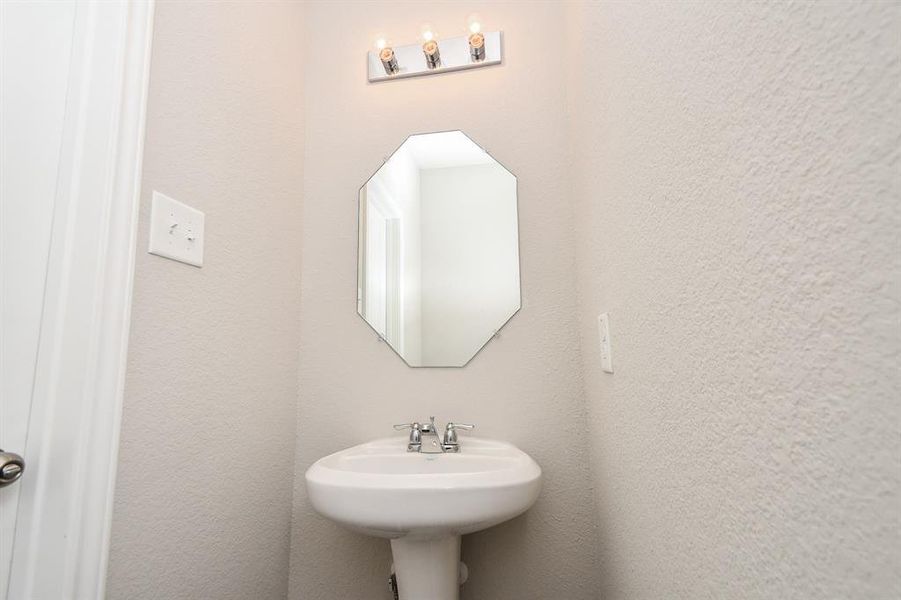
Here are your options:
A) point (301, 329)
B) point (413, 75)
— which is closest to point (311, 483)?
point (301, 329)

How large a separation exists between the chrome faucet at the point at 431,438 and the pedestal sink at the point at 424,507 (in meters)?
0.21

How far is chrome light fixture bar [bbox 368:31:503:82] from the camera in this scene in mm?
1323

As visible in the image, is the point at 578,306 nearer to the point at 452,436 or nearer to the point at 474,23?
the point at 452,436

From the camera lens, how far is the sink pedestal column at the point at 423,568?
3.01ft

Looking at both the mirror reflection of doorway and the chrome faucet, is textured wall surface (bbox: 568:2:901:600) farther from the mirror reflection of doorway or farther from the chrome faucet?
the mirror reflection of doorway

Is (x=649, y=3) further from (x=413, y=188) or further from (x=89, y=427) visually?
(x=89, y=427)

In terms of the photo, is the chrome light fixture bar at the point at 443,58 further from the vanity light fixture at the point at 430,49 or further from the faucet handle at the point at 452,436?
the faucet handle at the point at 452,436

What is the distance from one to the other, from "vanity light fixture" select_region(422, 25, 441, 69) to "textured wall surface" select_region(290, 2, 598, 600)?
0.18 feet

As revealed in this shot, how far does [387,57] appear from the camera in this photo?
132cm

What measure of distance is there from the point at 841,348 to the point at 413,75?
143cm

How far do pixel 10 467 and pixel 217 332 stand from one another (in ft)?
1.39

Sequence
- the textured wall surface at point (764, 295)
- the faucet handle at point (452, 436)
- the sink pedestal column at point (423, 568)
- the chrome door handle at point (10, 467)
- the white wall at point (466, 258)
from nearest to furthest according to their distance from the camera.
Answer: the textured wall surface at point (764, 295) < the chrome door handle at point (10, 467) < the sink pedestal column at point (423, 568) < the faucet handle at point (452, 436) < the white wall at point (466, 258)

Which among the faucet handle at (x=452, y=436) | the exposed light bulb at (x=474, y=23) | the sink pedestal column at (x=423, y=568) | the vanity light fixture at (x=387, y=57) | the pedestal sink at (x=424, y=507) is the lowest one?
the sink pedestal column at (x=423, y=568)

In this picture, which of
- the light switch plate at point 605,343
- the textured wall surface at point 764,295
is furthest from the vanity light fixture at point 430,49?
the light switch plate at point 605,343
